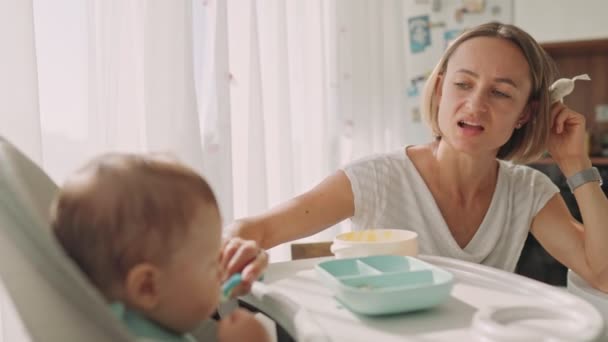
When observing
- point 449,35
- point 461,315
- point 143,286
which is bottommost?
point 461,315

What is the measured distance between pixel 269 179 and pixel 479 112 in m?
0.93

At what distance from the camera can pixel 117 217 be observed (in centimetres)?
56

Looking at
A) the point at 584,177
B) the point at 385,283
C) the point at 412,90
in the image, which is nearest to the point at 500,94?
the point at 584,177

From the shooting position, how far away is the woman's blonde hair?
4.42 feet

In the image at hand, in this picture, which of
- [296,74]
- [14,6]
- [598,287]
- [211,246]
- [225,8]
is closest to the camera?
[211,246]

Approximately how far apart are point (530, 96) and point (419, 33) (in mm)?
1948

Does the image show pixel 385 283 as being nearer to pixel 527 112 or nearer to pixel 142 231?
pixel 142 231

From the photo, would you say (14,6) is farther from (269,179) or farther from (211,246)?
(269,179)

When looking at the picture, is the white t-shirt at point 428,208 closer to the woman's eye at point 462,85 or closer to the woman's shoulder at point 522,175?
the woman's shoulder at point 522,175

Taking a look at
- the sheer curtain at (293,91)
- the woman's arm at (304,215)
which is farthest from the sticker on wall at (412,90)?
the woman's arm at (304,215)

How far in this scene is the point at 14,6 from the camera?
103 cm

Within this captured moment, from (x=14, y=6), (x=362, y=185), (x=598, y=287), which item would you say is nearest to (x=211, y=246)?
(x=14, y=6)

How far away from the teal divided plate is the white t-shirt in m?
0.50

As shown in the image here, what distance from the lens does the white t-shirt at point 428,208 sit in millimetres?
1365
